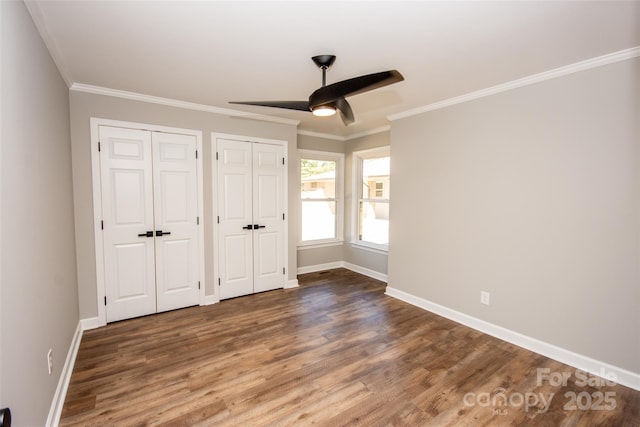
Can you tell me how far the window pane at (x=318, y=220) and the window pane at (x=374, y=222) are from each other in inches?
21.3

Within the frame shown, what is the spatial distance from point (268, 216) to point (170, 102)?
183cm

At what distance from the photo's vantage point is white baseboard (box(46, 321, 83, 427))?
1782mm

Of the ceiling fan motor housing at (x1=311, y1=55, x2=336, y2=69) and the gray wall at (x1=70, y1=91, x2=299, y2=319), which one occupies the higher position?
the ceiling fan motor housing at (x1=311, y1=55, x2=336, y2=69)

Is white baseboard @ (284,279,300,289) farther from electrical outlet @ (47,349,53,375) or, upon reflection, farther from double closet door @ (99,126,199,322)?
electrical outlet @ (47,349,53,375)

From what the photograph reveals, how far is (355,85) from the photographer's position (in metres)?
1.98

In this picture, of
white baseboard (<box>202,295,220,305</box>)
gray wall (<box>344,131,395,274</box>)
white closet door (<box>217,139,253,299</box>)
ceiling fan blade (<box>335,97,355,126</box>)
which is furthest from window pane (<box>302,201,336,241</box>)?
ceiling fan blade (<box>335,97,355,126</box>)

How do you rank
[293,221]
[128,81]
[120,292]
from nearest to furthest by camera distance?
1. [128,81]
2. [120,292]
3. [293,221]

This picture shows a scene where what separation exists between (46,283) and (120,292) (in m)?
1.48

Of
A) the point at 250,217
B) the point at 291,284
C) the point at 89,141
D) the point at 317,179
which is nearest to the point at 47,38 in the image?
the point at 89,141

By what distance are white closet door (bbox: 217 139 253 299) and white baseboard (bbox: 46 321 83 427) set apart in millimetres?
1539

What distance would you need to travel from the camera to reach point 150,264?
133 inches

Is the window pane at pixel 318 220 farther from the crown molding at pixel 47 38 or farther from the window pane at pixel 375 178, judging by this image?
the crown molding at pixel 47 38

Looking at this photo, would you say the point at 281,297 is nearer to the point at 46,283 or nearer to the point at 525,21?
the point at 46,283

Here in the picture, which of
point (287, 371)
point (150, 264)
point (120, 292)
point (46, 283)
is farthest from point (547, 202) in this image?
point (120, 292)
